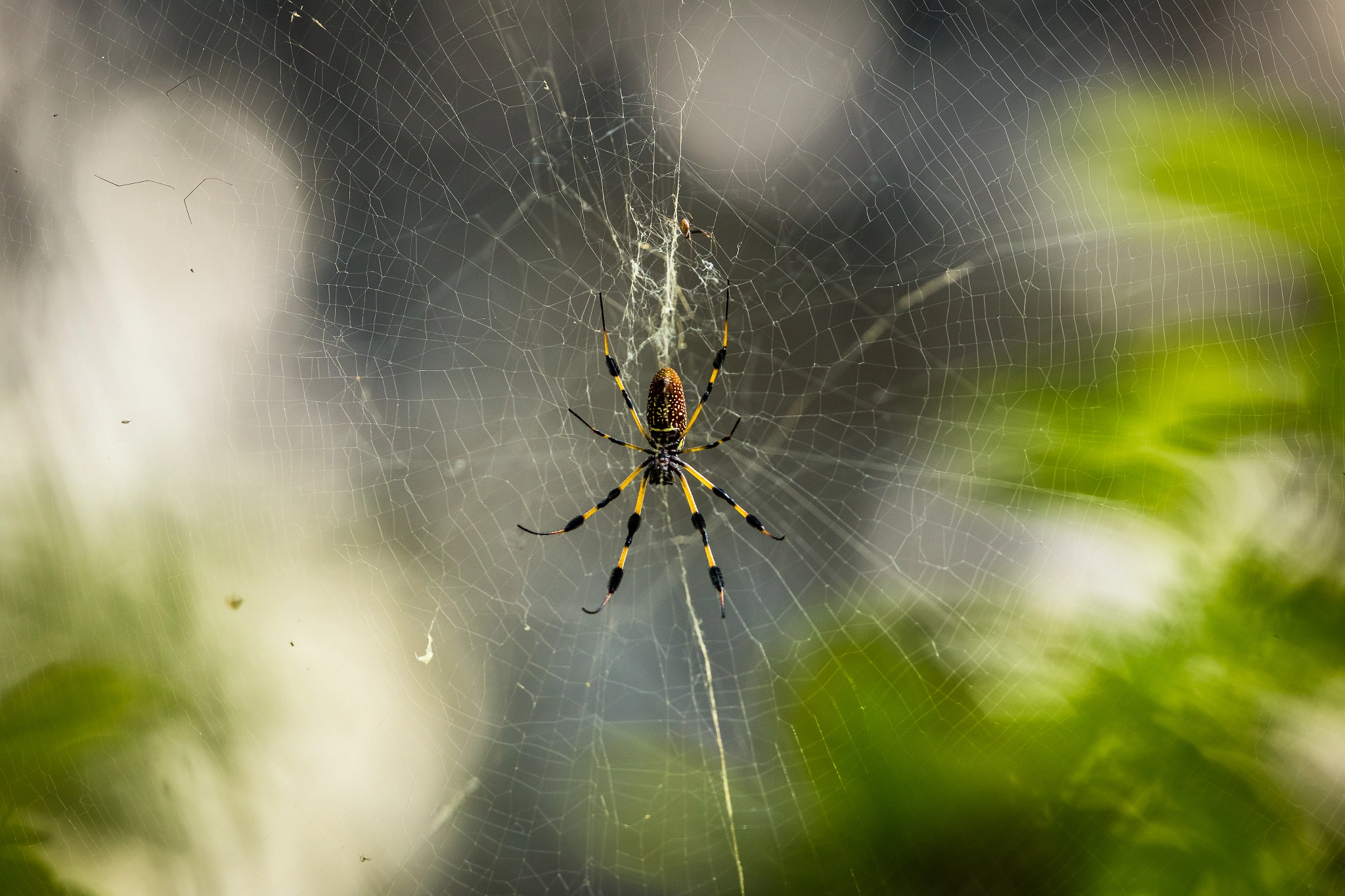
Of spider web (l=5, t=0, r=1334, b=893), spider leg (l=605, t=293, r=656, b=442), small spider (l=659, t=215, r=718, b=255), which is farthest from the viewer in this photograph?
small spider (l=659, t=215, r=718, b=255)

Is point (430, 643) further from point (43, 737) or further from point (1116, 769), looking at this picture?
point (1116, 769)

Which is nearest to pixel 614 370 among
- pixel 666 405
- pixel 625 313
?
pixel 666 405

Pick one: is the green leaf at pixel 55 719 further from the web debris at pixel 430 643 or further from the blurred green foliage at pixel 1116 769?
the blurred green foliage at pixel 1116 769

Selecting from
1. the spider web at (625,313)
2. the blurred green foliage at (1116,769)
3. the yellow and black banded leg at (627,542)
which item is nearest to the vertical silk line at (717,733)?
the spider web at (625,313)

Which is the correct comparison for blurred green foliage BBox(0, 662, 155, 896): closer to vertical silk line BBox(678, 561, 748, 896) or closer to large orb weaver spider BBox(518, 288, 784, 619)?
large orb weaver spider BBox(518, 288, 784, 619)

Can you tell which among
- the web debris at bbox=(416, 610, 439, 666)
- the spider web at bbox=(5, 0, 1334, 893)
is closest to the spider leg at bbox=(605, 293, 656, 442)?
the spider web at bbox=(5, 0, 1334, 893)

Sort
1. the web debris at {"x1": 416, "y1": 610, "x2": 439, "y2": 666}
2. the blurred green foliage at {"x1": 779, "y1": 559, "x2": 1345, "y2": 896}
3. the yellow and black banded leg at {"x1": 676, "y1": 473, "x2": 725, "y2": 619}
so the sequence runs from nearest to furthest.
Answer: the blurred green foliage at {"x1": 779, "y1": 559, "x2": 1345, "y2": 896} → the yellow and black banded leg at {"x1": 676, "y1": 473, "x2": 725, "y2": 619} → the web debris at {"x1": 416, "y1": 610, "x2": 439, "y2": 666}

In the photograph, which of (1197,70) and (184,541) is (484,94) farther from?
(1197,70)
